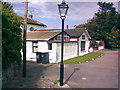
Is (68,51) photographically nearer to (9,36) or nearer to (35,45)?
(35,45)

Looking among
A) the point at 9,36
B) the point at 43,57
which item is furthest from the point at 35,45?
the point at 9,36

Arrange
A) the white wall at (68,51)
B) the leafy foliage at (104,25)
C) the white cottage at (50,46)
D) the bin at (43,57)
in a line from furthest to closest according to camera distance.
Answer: the leafy foliage at (104,25)
the white wall at (68,51)
the white cottage at (50,46)
the bin at (43,57)

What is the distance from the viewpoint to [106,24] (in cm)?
3778

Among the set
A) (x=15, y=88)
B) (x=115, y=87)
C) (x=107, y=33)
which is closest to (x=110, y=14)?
(x=107, y=33)

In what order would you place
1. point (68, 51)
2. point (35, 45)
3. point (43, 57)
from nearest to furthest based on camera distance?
point (43, 57) → point (35, 45) → point (68, 51)

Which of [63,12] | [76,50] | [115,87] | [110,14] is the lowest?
[115,87]

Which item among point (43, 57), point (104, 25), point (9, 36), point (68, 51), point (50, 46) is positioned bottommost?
point (43, 57)

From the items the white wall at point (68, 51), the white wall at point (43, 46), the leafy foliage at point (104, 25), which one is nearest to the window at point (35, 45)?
the white wall at point (43, 46)

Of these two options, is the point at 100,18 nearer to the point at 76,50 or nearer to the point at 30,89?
the point at 76,50

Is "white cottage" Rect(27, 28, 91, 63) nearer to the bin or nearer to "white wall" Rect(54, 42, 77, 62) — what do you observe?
"white wall" Rect(54, 42, 77, 62)

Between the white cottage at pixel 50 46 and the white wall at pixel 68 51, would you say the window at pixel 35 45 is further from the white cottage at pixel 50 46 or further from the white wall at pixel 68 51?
the white wall at pixel 68 51

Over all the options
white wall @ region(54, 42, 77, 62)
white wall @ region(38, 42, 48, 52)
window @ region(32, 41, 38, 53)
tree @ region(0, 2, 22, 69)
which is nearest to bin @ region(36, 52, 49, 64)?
white wall @ region(38, 42, 48, 52)

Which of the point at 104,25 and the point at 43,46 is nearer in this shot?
the point at 43,46

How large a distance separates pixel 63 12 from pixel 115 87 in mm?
4762
